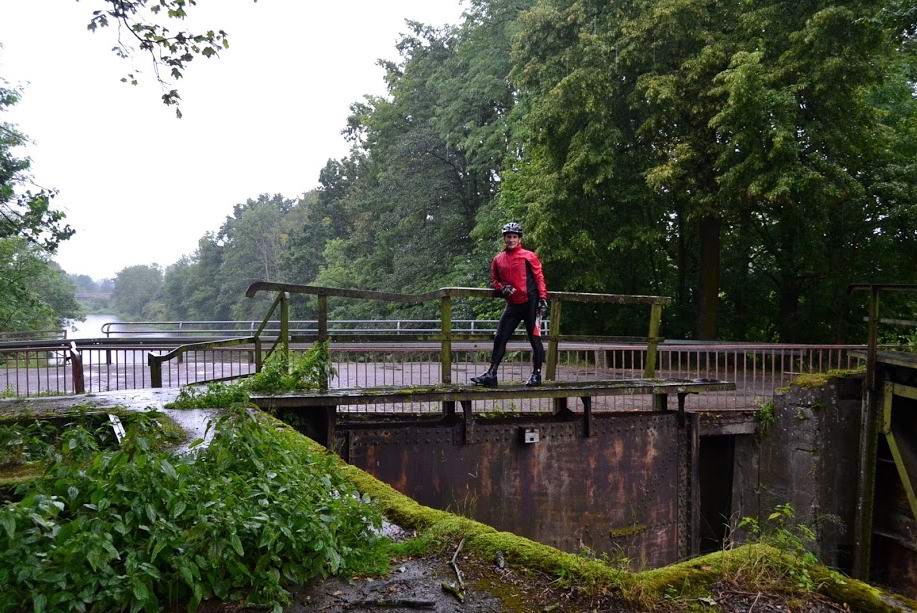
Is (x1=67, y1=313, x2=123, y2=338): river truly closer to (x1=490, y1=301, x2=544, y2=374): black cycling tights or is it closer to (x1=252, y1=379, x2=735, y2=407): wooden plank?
(x1=252, y1=379, x2=735, y2=407): wooden plank

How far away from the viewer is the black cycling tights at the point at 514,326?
829cm

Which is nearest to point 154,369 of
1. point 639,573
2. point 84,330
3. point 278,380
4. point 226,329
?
point 278,380

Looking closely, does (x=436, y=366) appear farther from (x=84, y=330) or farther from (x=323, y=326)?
(x=84, y=330)

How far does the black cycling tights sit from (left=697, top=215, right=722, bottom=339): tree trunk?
41.8 ft

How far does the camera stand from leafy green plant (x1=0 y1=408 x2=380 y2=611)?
270cm

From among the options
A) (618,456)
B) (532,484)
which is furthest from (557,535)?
(618,456)

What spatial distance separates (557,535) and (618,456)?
1.37 metres

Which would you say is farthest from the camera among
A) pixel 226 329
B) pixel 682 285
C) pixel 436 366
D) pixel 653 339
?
pixel 682 285

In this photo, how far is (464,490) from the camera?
26.9ft

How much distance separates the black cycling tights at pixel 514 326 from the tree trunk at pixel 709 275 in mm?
12751

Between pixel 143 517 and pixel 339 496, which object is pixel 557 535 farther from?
pixel 143 517

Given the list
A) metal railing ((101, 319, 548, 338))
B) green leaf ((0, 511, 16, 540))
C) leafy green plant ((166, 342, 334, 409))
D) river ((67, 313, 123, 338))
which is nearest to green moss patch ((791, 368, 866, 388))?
metal railing ((101, 319, 548, 338))

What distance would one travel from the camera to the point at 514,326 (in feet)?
27.8

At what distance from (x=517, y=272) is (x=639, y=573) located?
494 centimetres
